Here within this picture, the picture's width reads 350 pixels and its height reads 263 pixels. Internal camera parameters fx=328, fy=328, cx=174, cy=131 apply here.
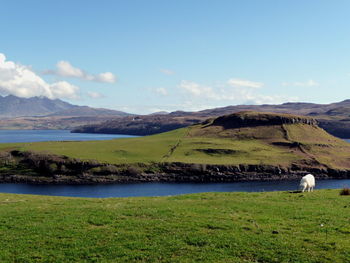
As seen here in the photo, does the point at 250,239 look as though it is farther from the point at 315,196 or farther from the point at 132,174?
the point at 132,174

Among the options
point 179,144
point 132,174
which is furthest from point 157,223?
point 179,144

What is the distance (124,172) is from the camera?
13712cm

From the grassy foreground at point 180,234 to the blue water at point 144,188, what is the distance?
260ft

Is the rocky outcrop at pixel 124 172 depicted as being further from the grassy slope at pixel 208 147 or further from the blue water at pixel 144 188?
the blue water at pixel 144 188

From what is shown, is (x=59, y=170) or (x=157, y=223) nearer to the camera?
(x=157, y=223)

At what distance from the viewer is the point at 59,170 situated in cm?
13575

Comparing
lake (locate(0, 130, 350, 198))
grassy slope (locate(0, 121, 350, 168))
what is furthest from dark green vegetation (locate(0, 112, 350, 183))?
lake (locate(0, 130, 350, 198))

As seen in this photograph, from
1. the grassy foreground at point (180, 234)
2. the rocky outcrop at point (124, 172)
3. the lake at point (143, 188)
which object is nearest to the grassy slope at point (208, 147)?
the rocky outcrop at point (124, 172)

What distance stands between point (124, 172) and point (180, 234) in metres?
119

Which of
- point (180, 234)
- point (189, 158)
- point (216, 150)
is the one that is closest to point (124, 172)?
point (189, 158)

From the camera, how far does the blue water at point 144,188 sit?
106938 millimetres

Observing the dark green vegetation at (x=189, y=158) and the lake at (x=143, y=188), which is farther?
the dark green vegetation at (x=189, y=158)

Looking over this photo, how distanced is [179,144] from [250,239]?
16567 centimetres

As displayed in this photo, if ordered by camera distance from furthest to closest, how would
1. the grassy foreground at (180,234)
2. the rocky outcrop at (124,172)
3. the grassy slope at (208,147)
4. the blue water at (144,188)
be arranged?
the grassy slope at (208,147), the rocky outcrop at (124,172), the blue water at (144,188), the grassy foreground at (180,234)
